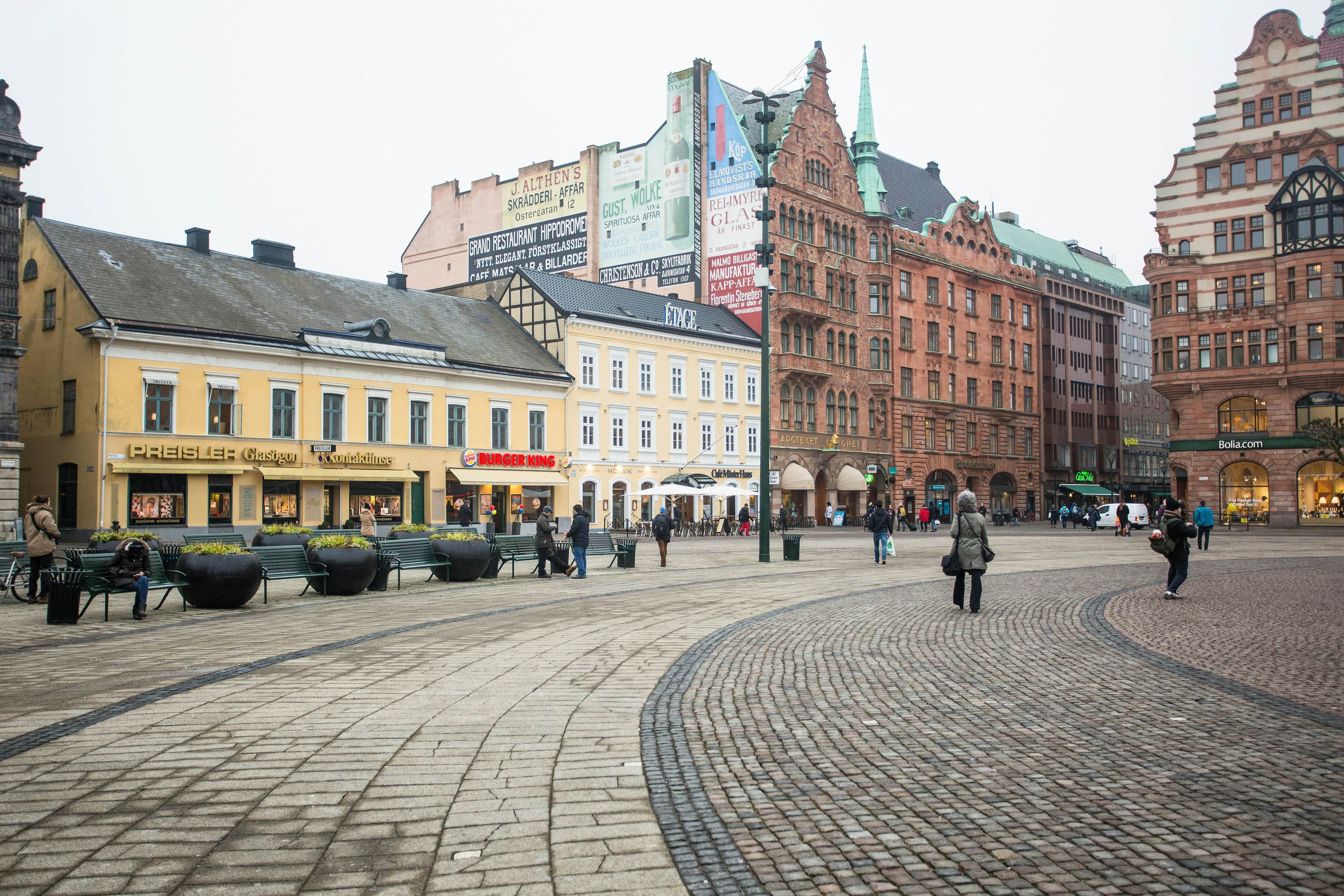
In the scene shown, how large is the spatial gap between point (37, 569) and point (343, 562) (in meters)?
4.68

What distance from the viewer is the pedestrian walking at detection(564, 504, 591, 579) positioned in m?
22.1

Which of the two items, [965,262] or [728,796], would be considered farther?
[965,262]

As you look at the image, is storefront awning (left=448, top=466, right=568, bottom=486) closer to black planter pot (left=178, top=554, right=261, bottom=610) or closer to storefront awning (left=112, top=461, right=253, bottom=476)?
storefront awning (left=112, top=461, right=253, bottom=476)

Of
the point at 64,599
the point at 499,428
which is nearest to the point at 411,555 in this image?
the point at 64,599

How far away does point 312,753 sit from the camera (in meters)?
6.63

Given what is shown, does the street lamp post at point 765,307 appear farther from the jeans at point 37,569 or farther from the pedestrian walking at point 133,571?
the jeans at point 37,569

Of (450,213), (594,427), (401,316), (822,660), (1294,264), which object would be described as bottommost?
(822,660)

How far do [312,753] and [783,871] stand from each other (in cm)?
337

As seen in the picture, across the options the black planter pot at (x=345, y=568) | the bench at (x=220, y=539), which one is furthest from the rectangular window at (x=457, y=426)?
the black planter pot at (x=345, y=568)

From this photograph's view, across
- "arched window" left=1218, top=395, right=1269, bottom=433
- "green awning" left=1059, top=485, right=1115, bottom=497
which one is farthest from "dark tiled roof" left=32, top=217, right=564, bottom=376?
"green awning" left=1059, top=485, right=1115, bottom=497

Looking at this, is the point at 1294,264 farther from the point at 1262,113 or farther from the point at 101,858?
the point at 101,858

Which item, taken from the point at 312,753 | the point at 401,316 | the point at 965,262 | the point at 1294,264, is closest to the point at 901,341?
the point at 965,262

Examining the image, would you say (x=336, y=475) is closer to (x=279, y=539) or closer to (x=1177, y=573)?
(x=279, y=539)

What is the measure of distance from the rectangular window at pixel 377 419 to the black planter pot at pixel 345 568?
24.1 m
